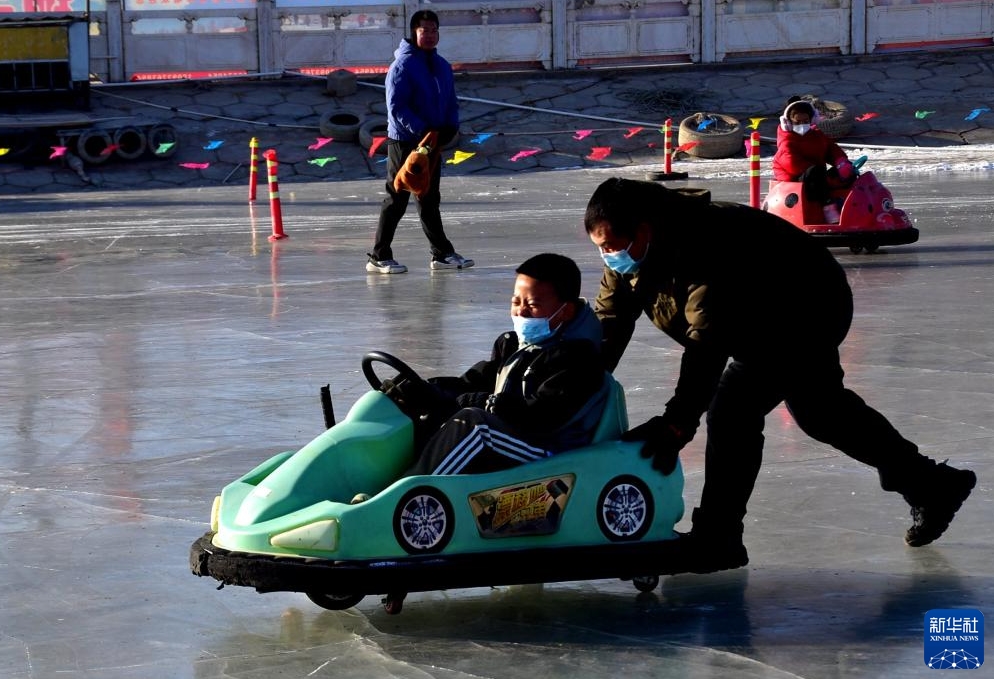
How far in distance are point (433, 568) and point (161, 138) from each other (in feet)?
64.5

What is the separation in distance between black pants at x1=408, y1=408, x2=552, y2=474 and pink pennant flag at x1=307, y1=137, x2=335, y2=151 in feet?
61.4

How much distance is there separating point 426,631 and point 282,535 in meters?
0.49

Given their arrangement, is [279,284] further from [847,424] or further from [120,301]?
[847,424]

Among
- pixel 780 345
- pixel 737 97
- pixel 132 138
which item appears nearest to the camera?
pixel 780 345

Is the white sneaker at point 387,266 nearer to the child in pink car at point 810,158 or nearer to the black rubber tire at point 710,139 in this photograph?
the child in pink car at point 810,158

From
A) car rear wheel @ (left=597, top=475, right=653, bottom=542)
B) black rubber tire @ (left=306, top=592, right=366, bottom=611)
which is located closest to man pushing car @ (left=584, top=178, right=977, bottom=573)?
car rear wheel @ (left=597, top=475, right=653, bottom=542)

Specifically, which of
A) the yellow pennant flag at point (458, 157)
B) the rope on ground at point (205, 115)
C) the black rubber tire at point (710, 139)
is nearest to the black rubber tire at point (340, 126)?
the rope on ground at point (205, 115)

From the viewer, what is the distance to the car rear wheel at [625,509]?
4.54m

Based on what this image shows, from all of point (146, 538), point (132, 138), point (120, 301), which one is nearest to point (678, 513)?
point (146, 538)

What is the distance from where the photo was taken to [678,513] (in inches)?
183

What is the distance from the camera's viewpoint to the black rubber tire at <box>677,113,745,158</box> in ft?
73.8

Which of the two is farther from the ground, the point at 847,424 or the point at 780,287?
the point at 780,287

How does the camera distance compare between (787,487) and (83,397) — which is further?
(83,397)

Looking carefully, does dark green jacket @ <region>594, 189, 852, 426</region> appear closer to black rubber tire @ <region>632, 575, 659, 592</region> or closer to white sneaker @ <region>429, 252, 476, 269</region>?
black rubber tire @ <region>632, 575, 659, 592</region>
